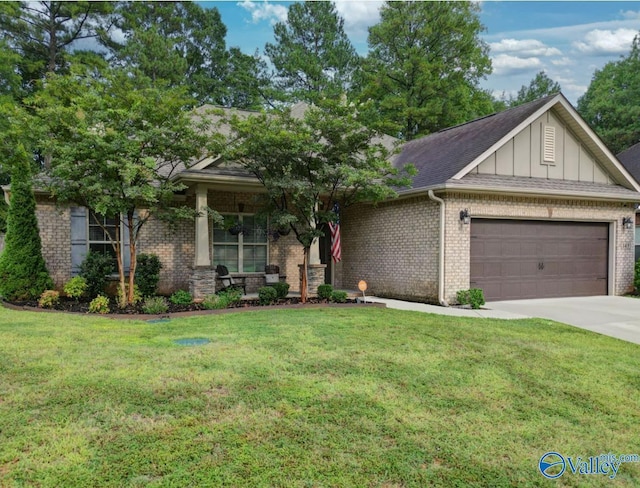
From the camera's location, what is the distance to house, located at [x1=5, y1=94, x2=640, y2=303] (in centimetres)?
1041

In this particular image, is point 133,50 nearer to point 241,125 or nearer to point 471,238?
point 241,125

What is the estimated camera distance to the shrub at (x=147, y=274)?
10.4 m

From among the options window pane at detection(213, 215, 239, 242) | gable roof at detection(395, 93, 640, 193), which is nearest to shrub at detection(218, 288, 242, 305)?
window pane at detection(213, 215, 239, 242)

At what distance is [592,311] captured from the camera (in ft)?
31.4

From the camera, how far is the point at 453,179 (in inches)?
399

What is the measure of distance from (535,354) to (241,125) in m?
6.41

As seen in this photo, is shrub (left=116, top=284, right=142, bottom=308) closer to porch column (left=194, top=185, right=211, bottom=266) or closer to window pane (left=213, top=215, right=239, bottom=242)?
porch column (left=194, top=185, right=211, bottom=266)

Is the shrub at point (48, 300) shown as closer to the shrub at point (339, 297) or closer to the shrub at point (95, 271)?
the shrub at point (95, 271)

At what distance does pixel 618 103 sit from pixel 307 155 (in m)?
34.2

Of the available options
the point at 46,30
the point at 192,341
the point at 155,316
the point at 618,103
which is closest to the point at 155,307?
the point at 155,316

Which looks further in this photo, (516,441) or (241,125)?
(241,125)

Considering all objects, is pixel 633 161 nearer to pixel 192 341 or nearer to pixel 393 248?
Result: pixel 393 248

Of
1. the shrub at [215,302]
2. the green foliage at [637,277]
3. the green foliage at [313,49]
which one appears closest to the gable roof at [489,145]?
the green foliage at [637,277]

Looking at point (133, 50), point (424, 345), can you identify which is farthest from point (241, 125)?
point (133, 50)
